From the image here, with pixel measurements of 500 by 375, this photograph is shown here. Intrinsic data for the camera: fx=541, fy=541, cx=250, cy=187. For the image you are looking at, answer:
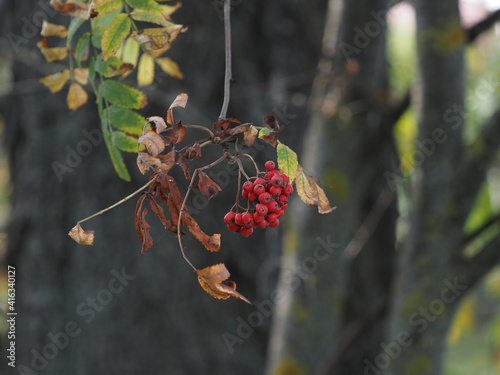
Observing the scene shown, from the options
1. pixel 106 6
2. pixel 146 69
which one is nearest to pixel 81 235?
pixel 106 6

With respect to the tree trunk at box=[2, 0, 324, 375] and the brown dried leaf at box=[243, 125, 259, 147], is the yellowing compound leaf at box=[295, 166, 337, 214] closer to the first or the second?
the brown dried leaf at box=[243, 125, 259, 147]

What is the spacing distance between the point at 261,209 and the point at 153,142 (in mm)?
191

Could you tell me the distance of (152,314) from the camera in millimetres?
2201

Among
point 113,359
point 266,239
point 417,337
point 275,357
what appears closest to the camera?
point 417,337

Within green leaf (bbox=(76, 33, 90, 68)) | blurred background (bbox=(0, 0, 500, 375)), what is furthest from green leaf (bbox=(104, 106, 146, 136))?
blurred background (bbox=(0, 0, 500, 375))

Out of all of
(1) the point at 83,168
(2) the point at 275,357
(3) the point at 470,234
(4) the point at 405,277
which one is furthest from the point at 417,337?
(1) the point at 83,168

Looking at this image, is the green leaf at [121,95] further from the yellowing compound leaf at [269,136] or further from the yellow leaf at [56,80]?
the yellowing compound leaf at [269,136]

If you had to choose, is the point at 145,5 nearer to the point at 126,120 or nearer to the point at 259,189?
the point at 126,120

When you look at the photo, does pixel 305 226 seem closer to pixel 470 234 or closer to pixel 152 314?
pixel 470 234

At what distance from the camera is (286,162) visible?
2.63 feet

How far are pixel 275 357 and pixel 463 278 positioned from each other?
675 millimetres

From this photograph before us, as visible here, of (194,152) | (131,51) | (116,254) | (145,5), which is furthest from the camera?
(116,254)

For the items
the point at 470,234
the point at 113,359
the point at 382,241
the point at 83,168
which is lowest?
the point at 113,359

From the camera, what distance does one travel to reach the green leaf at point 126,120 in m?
1.03
